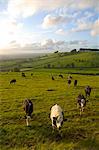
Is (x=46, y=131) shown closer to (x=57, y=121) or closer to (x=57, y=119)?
(x=57, y=121)

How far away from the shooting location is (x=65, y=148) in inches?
690

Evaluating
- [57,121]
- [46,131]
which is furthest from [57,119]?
[46,131]

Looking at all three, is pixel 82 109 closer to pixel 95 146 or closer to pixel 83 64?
pixel 95 146

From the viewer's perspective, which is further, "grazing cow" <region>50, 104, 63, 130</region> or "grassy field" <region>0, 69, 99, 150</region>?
"grazing cow" <region>50, 104, 63, 130</region>

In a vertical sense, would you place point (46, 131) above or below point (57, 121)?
below

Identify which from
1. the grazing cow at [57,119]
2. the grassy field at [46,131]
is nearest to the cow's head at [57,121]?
the grazing cow at [57,119]

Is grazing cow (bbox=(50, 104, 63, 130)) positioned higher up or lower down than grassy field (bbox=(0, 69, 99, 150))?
higher up

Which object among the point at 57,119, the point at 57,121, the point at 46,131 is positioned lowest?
the point at 46,131

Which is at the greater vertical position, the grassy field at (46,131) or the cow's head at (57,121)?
the cow's head at (57,121)

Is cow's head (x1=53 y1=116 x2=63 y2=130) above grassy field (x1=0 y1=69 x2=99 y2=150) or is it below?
above

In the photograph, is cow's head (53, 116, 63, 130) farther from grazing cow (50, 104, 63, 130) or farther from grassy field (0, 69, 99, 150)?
grassy field (0, 69, 99, 150)

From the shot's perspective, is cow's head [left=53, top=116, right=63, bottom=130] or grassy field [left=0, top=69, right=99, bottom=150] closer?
grassy field [left=0, top=69, right=99, bottom=150]

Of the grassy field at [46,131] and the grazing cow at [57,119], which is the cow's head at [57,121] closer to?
the grazing cow at [57,119]

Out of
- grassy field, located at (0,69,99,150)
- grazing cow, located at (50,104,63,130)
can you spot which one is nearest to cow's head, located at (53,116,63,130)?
grazing cow, located at (50,104,63,130)
